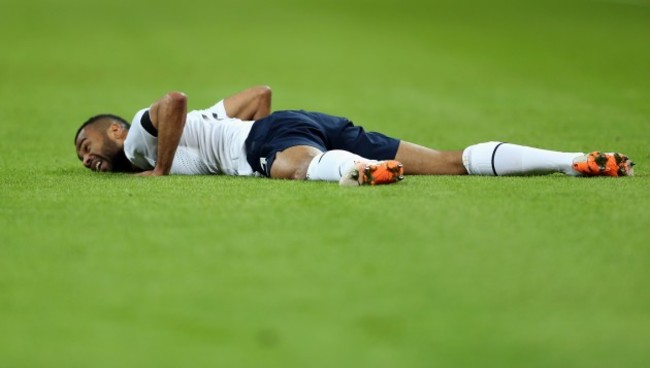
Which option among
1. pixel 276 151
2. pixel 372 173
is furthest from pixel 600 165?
pixel 276 151

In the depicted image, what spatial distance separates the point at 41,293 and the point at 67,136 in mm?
6526

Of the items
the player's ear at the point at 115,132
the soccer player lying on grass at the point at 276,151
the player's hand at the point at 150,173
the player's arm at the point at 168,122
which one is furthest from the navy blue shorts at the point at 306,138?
the player's ear at the point at 115,132

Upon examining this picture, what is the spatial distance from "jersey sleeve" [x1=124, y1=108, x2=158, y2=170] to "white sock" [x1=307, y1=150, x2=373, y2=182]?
1.20 m

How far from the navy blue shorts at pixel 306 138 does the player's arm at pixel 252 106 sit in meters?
0.55

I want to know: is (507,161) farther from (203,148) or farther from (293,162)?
(203,148)

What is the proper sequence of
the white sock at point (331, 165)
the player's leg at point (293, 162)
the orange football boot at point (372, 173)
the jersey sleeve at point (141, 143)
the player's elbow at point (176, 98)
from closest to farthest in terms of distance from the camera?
the orange football boot at point (372, 173) < the white sock at point (331, 165) < the player's leg at point (293, 162) < the player's elbow at point (176, 98) < the jersey sleeve at point (141, 143)

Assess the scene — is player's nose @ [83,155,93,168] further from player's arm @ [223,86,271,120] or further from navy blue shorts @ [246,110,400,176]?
navy blue shorts @ [246,110,400,176]

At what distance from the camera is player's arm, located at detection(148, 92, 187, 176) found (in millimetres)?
7648

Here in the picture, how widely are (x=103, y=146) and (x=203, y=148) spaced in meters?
0.73

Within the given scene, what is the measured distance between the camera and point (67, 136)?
35.9 ft

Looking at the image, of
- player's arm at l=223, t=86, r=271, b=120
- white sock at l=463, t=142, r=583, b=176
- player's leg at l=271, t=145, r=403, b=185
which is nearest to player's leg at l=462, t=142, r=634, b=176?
white sock at l=463, t=142, r=583, b=176

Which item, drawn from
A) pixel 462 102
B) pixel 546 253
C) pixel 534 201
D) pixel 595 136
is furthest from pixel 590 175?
pixel 462 102

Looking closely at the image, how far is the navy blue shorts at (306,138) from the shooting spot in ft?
24.9

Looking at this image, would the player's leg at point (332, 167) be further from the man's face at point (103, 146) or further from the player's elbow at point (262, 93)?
the man's face at point (103, 146)
